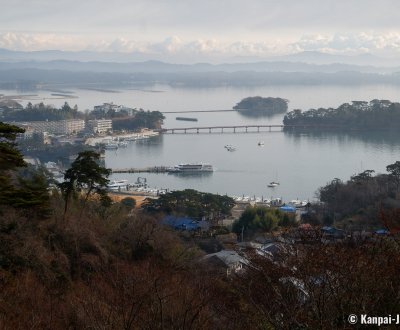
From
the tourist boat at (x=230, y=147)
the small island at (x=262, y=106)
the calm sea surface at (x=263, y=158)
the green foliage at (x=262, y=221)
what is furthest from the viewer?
the small island at (x=262, y=106)

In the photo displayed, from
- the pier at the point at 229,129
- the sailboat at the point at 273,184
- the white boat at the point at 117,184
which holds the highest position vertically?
the pier at the point at 229,129

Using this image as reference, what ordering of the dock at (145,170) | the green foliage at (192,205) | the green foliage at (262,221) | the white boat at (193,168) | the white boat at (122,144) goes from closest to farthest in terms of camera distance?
the green foliage at (262,221), the green foliage at (192,205), the white boat at (193,168), the dock at (145,170), the white boat at (122,144)

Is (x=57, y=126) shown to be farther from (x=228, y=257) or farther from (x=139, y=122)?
(x=228, y=257)

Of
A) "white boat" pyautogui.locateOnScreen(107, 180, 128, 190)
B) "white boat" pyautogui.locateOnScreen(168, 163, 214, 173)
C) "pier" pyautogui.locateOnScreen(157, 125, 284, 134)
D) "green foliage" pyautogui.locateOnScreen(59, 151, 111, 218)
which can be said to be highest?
"green foliage" pyautogui.locateOnScreen(59, 151, 111, 218)

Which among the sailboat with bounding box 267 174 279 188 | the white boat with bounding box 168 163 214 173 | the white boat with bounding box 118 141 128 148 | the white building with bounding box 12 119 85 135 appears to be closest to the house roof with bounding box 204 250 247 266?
the sailboat with bounding box 267 174 279 188

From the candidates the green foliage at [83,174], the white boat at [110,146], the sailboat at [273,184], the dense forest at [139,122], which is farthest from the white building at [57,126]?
the green foliage at [83,174]

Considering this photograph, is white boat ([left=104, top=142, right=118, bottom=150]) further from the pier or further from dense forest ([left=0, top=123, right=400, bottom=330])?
dense forest ([left=0, top=123, right=400, bottom=330])

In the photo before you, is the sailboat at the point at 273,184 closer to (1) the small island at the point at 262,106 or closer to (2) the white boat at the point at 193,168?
(2) the white boat at the point at 193,168
